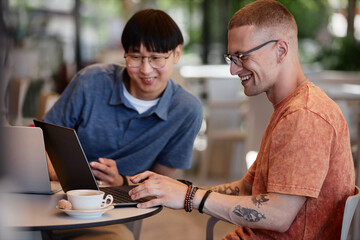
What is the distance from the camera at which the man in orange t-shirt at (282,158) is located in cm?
128

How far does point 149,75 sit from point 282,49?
708 millimetres

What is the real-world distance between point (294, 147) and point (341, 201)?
0.73 ft

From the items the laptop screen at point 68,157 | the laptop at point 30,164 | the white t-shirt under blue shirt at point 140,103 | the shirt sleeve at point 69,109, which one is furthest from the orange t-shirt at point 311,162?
the shirt sleeve at point 69,109

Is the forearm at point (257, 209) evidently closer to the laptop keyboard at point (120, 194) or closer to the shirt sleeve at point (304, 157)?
the shirt sleeve at point (304, 157)

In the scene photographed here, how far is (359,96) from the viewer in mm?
3514

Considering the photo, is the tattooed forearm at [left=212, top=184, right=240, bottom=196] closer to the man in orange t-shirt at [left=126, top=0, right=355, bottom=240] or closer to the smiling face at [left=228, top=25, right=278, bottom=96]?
the man in orange t-shirt at [left=126, top=0, right=355, bottom=240]

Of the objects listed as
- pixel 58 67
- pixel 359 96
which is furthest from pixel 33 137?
pixel 58 67

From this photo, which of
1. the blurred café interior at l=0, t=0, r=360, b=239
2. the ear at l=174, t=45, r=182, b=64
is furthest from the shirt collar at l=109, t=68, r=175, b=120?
the blurred café interior at l=0, t=0, r=360, b=239

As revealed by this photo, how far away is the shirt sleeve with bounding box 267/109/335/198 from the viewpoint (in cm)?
127

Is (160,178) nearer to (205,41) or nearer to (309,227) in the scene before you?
(309,227)

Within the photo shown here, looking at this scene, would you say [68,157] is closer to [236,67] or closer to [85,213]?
[85,213]

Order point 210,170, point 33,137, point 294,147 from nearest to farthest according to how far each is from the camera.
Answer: point 294,147 < point 33,137 < point 210,170

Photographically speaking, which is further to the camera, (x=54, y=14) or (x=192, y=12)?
(x=192, y=12)

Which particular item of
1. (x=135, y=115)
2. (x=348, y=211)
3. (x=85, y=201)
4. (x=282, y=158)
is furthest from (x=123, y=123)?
(x=348, y=211)
